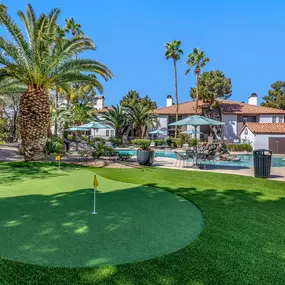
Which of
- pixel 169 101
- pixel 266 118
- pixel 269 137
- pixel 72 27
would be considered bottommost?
pixel 269 137

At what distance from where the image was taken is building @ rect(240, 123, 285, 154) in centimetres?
2823

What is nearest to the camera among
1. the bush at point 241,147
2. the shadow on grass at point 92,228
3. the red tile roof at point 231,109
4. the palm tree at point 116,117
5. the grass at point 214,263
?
the grass at point 214,263

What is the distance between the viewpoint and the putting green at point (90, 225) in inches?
127

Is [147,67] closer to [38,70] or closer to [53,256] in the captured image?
[38,70]

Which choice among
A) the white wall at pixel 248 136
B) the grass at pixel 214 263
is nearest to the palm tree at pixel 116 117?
the white wall at pixel 248 136

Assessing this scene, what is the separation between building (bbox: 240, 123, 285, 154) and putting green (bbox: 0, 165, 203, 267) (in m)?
26.0

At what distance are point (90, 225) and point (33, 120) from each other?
1105 cm

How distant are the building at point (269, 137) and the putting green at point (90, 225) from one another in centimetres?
2598

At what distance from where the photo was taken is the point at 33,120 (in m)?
13.5

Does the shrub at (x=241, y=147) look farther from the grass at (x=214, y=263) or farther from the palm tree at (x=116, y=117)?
the grass at (x=214, y=263)

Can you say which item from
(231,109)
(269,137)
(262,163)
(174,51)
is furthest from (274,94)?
(262,163)

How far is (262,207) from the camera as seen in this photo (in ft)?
18.6

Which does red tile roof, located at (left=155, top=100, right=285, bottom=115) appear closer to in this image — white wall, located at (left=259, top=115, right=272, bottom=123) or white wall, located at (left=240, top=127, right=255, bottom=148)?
white wall, located at (left=259, top=115, right=272, bottom=123)

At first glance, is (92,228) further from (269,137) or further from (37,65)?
(269,137)
